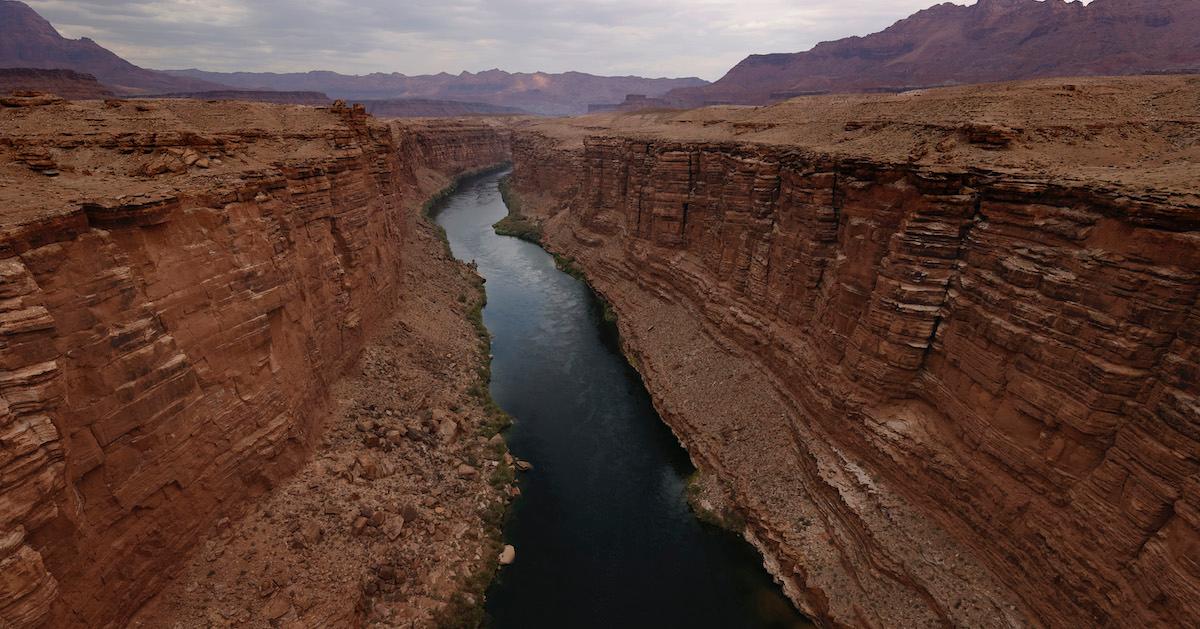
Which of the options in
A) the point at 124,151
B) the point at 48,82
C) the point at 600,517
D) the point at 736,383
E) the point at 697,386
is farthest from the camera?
the point at 48,82

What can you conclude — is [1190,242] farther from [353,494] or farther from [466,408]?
[466,408]

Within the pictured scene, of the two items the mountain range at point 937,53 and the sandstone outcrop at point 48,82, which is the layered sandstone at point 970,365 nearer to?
the mountain range at point 937,53

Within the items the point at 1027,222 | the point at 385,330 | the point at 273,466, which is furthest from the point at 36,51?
the point at 1027,222

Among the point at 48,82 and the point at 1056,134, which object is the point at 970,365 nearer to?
the point at 1056,134

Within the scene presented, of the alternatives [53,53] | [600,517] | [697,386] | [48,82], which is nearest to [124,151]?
[600,517]

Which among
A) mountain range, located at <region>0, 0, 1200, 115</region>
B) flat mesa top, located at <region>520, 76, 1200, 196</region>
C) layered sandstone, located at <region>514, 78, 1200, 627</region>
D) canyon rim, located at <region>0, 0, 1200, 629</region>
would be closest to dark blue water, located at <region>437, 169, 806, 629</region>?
canyon rim, located at <region>0, 0, 1200, 629</region>

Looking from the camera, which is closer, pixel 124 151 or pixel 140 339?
pixel 140 339
